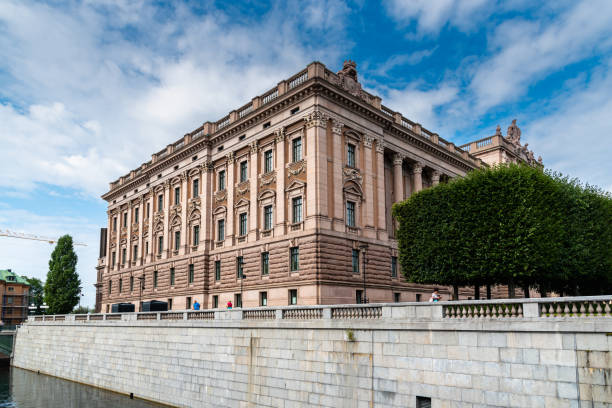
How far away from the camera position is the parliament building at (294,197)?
120 feet

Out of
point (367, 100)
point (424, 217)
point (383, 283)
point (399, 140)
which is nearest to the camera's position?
point (424, 217)

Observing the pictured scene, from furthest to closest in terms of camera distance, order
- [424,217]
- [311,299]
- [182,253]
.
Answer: [182,253], [311,299], [424,217]

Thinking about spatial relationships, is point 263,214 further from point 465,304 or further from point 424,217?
point 465,304

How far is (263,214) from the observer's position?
40.8 m

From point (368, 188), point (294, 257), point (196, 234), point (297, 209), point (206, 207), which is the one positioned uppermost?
point (368, 188)

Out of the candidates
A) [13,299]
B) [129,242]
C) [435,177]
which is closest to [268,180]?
[435,177]

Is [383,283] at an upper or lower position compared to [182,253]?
lower

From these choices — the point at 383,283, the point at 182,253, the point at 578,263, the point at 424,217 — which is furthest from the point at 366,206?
the point at 182,253

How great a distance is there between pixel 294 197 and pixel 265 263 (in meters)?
6.15

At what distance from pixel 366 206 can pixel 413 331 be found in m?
22.5

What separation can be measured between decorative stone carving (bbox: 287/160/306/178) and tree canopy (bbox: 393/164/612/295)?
8.41 meters

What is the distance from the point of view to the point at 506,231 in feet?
86.2

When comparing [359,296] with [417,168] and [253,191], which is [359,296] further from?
[417,168]

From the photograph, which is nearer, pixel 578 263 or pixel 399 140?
pixel 578 263
